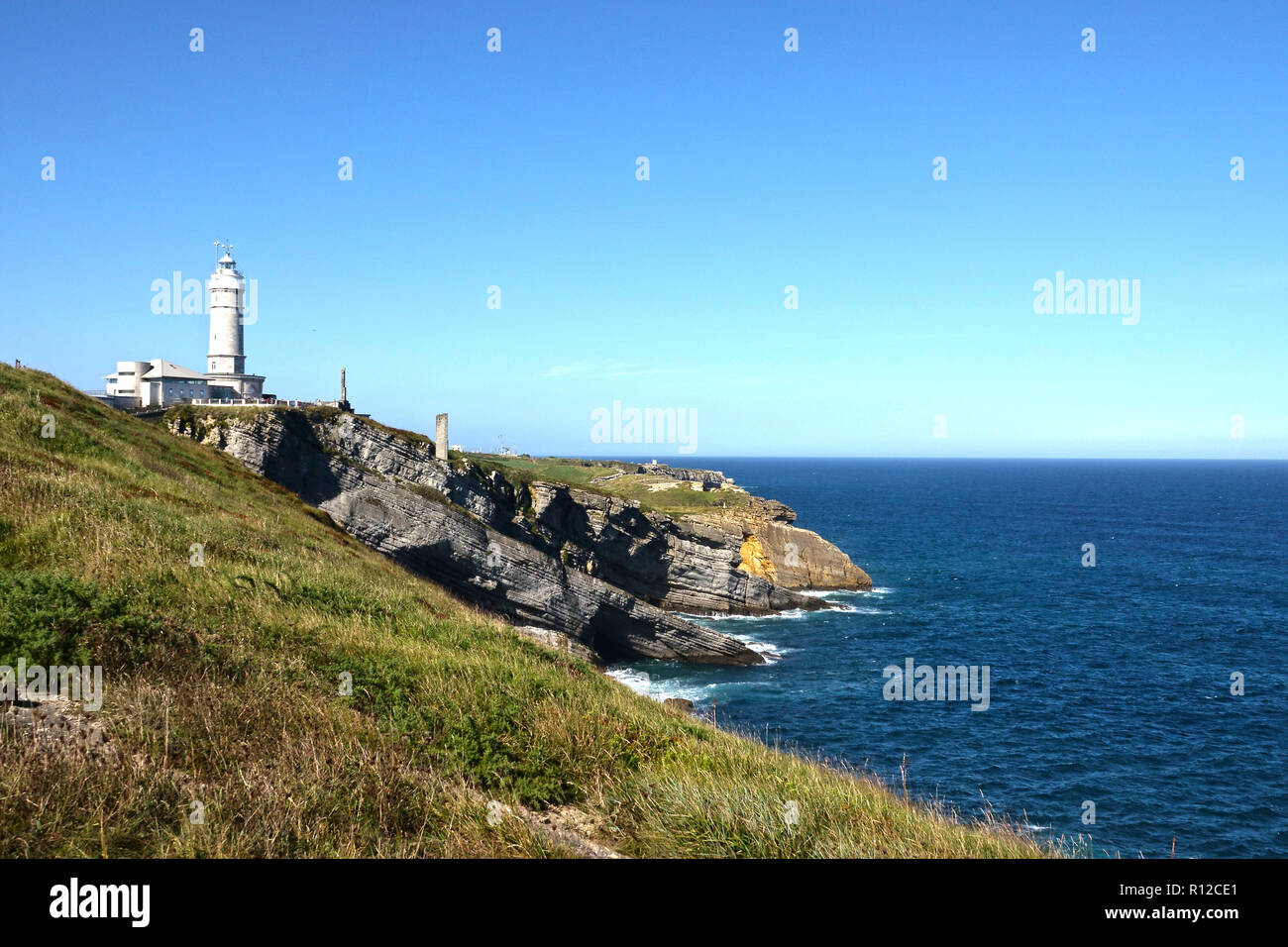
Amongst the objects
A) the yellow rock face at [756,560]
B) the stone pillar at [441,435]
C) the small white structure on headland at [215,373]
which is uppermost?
the small white structure on headland at [215,373]

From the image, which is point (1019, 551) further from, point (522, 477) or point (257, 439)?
point (257, 439)

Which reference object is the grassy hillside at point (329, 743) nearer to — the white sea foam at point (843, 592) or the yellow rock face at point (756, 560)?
the yellow rock face at point (756, 560)

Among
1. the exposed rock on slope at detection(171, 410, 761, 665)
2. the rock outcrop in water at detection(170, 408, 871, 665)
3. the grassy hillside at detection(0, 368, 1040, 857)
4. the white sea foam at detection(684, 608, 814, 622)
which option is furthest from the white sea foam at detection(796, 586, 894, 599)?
the grassy hillside at detection(0, 368, 1040, 857)

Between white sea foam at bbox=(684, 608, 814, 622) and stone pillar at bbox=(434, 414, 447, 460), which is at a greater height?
stone pillar at bbox=(434, 414, 447, 460)

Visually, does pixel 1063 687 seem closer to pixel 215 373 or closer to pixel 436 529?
pixel 436 529

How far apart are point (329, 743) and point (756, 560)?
57985 mm

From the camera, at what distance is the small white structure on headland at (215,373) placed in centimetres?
4912

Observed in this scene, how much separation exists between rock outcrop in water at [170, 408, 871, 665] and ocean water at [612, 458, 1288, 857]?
138 inches

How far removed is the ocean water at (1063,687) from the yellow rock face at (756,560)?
607 cm

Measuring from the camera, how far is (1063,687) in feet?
122

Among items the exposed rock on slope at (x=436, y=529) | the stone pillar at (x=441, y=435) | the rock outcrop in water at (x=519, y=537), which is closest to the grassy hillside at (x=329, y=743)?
the rock outcrop in water at (x=519, y=537)

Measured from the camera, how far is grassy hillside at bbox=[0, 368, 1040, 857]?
5234 millimetres

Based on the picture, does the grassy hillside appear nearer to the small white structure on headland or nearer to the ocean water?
the ocean water
